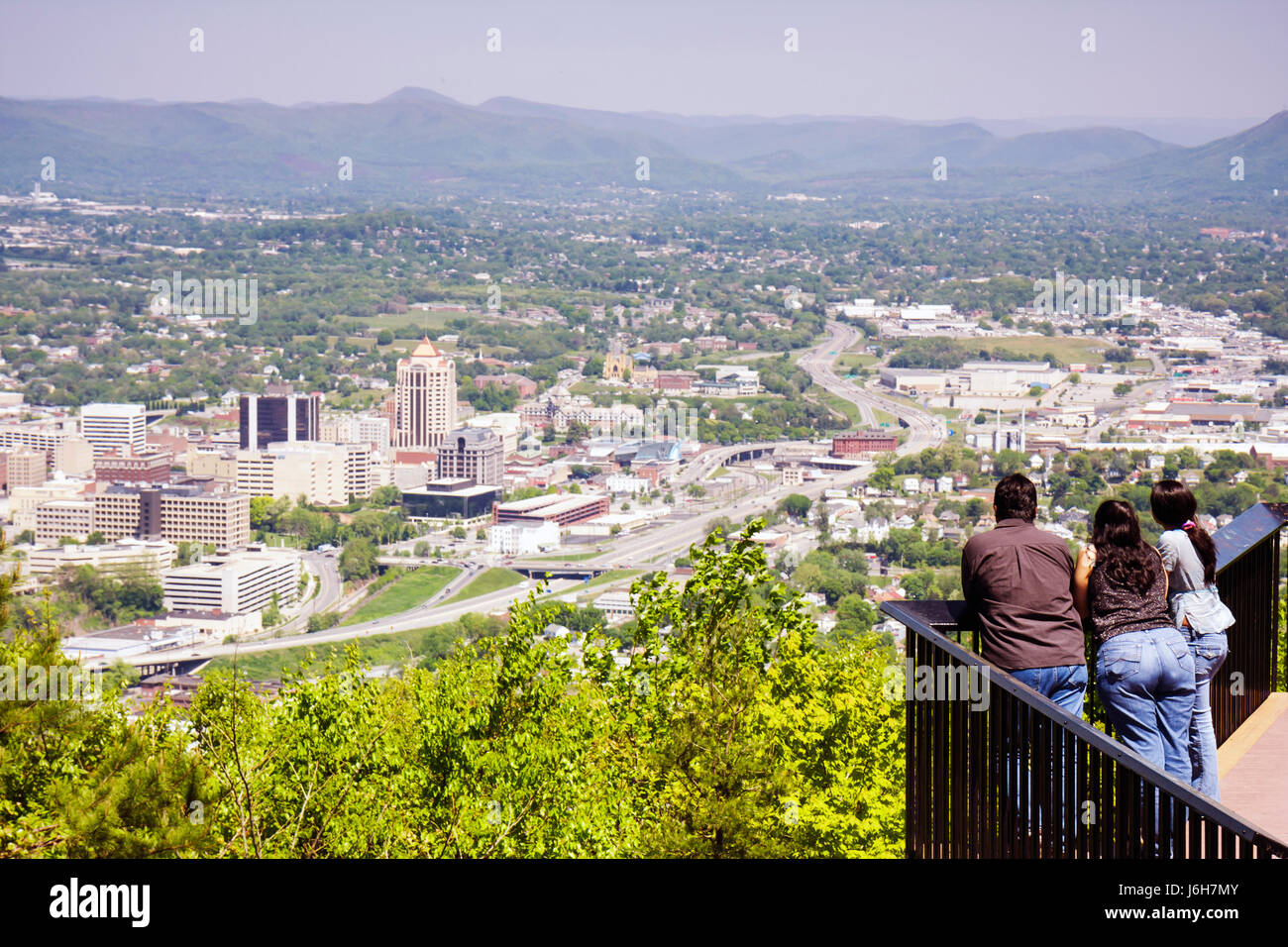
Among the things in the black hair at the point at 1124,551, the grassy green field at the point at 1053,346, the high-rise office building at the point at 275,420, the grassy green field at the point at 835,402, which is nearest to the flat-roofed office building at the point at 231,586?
the high-rise office building at the point at 275,420

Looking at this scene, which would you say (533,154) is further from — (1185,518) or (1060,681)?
(1060,681)

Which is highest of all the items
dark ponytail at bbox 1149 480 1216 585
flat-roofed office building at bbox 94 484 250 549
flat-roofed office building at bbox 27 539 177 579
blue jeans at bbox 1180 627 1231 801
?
dark ponytail at bbox 1149 480 1216 585

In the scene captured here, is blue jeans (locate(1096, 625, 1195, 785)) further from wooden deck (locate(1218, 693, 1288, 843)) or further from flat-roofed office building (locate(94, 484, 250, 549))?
flat-roofed office building (locate(94, 484, 250, 549))

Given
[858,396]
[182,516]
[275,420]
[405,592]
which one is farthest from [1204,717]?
[858,396]

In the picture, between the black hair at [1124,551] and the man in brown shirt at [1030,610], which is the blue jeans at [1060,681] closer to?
the man in brown shirt at [1030,610]

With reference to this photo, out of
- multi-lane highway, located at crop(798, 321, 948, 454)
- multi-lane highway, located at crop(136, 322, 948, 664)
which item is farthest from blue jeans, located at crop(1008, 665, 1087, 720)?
multi-lane highway, located at crop(798, 321, 948, 454)
